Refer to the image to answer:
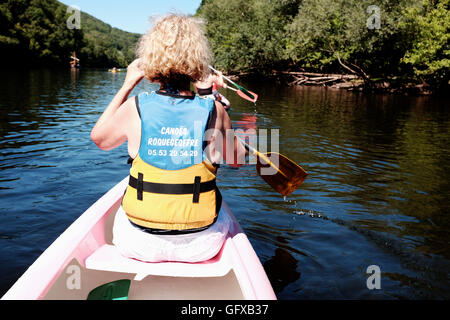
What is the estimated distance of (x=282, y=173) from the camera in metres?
3.95

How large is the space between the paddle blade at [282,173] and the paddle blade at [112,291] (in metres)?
1.95

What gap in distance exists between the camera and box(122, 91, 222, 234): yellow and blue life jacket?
2.11 metres

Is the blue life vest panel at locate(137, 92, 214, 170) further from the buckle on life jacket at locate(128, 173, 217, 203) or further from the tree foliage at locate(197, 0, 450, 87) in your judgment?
the tree foliage at locate(197, 0, 450, 87)

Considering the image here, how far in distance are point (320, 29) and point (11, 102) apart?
72.0ft

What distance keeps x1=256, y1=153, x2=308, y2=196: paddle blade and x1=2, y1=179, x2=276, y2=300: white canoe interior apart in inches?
55.0

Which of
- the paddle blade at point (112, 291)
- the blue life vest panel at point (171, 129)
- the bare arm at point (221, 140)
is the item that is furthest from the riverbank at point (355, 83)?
the paddle blade at point (112, 291)

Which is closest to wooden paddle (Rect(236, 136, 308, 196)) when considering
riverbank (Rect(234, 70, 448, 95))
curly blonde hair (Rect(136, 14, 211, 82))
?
curly blonde hair (Rect(136, 14, 211, 82))

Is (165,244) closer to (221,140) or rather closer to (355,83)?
(221,140)

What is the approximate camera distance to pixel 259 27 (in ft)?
120

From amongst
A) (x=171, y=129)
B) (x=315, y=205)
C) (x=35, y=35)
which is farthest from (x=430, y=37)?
(x=35, y=35)

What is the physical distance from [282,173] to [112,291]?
7.24 feet

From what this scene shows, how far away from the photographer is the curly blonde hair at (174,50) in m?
2.08
